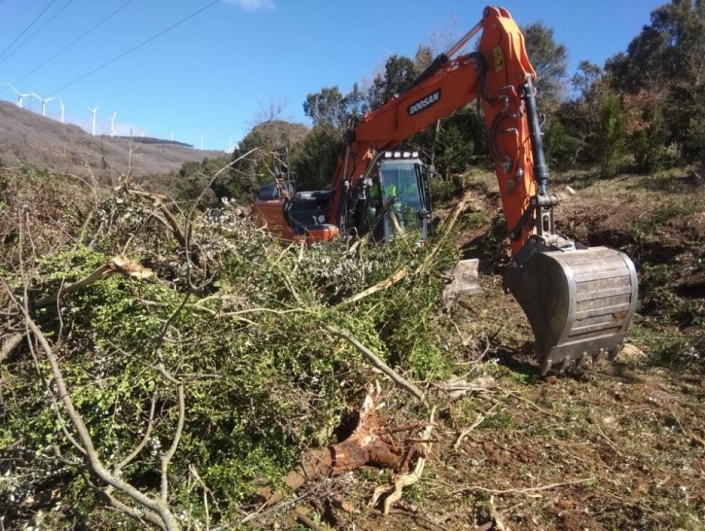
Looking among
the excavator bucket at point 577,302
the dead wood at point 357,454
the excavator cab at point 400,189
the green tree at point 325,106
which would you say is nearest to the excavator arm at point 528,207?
the excavator bucket at point 577,302

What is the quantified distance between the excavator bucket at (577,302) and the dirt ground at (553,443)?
415mm

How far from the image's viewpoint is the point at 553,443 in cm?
380

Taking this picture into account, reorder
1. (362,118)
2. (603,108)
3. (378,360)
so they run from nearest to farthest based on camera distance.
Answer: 1. (378,360)
2. (362,118)
3. (603,108)

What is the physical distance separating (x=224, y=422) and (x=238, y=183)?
1361 centimetres

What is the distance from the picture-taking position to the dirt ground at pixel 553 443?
9.98ft

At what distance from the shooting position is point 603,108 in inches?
509

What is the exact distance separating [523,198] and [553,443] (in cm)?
201

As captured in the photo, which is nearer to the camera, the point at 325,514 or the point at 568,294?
the point at 325,514

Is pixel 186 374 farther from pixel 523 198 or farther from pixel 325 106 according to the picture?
pixel 325 106

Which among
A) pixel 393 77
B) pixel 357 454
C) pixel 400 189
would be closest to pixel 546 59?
pixel 393 77

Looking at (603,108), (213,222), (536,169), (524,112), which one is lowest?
(213,222)

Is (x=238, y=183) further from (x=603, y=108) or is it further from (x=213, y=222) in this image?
(x=213, y=222)

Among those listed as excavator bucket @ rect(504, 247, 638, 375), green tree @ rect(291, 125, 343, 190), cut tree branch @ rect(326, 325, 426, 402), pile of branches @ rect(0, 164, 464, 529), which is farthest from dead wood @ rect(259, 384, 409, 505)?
green tree @ rect(291, 125, 343, 190)

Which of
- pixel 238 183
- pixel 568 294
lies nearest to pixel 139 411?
pixel 568 294
